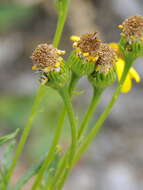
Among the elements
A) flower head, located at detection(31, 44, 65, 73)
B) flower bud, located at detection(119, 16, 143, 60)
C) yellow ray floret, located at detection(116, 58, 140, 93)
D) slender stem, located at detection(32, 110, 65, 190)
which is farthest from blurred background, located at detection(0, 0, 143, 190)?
flower head, located at detection(31, 44, 65, 73)

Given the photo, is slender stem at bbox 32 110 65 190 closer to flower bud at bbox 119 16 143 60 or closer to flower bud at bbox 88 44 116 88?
flower bud at bbox 88 44 116 88

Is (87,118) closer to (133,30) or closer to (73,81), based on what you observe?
(73,81)

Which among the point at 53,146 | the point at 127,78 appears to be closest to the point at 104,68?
the point at 53,146

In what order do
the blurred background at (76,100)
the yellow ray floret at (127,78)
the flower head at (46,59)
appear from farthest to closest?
1. the blurred background at (76,100)
2. the yellow ray floret at (127,78)
3. the flower head at (46,59)

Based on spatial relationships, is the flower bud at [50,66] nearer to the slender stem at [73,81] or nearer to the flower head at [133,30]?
the slender stem at [73,81]

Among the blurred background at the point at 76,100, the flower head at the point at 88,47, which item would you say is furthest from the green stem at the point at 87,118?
the blurred background at the point at 76,100

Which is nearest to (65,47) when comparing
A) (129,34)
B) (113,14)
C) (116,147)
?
(113,14)

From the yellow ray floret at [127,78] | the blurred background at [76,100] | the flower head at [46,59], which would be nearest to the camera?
the flower head at [46,59]
